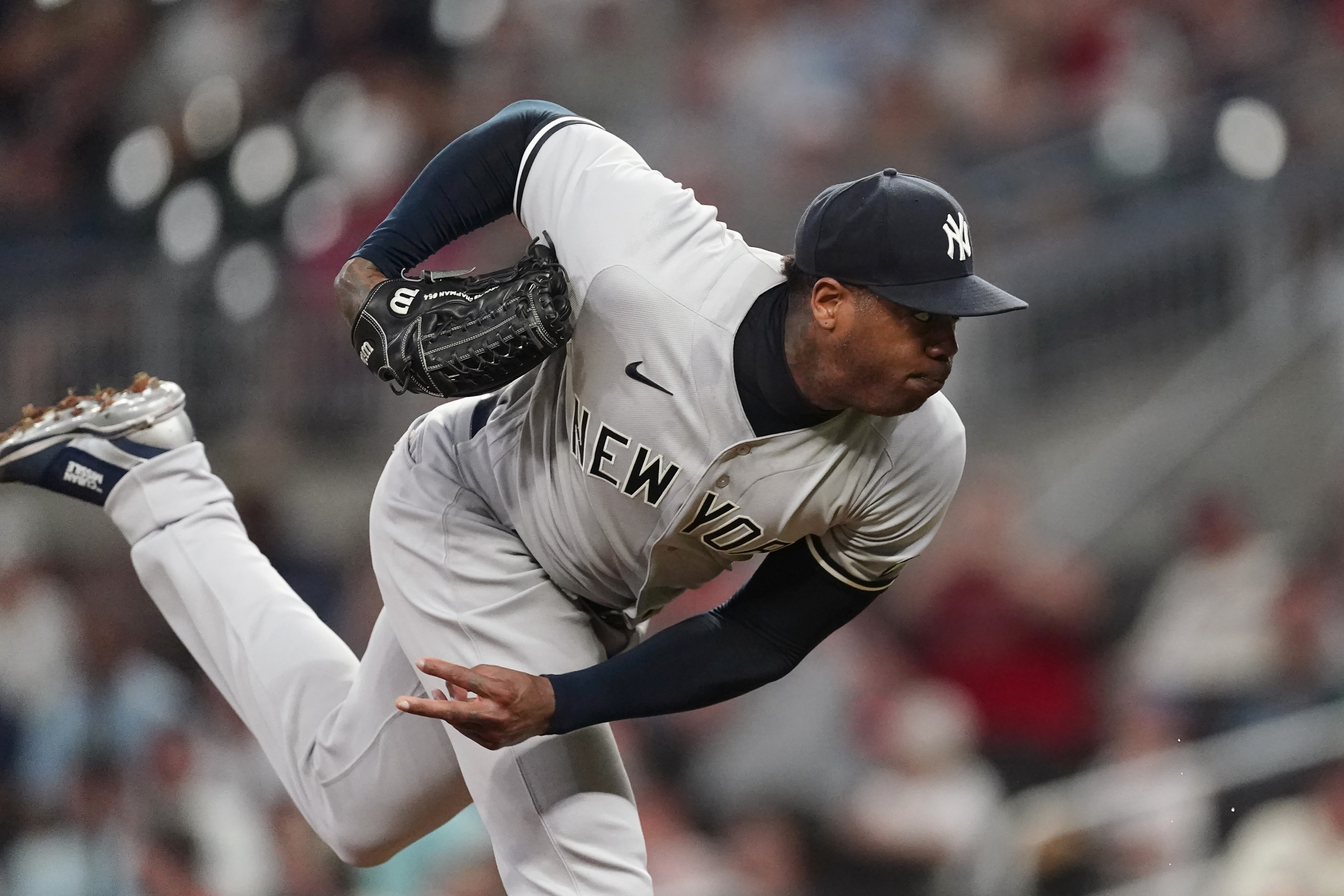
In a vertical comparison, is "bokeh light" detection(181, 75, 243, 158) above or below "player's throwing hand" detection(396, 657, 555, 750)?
above

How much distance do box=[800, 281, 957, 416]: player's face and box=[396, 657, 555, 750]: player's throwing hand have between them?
531 mm

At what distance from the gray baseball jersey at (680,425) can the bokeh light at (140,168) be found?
3.97 metres

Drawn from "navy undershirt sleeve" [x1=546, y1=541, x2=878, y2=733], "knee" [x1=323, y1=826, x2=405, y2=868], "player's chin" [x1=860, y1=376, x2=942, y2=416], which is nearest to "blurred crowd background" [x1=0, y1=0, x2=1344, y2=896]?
"knee" [x1=323, y1=826, x2=405, y2=868]

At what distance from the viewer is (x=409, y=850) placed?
4207 millimetres

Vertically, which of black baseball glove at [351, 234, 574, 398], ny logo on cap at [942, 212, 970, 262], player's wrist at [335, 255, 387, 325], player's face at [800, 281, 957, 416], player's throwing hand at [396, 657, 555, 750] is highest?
player's wrist at [335, 255, 387, 325]

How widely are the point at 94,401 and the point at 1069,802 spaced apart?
276 cm

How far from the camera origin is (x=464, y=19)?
19.7 feet

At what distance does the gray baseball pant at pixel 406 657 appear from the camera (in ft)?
7.00

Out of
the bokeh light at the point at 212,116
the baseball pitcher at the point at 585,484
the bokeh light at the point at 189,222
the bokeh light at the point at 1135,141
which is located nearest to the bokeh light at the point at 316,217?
the bokeh light at the point at 189,222

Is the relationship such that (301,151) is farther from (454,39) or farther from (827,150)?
(827,150)

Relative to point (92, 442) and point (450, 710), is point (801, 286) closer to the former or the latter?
point (450, 710)

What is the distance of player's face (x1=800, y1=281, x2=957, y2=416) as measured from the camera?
187 centimetres

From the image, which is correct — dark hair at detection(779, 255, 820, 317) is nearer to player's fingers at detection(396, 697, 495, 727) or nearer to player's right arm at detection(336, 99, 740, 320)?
player's right arm at detection(336, 99, 740, 320)

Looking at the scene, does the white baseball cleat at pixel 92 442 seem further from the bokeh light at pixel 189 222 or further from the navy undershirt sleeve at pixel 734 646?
the bokeh light at pixel 189 222
